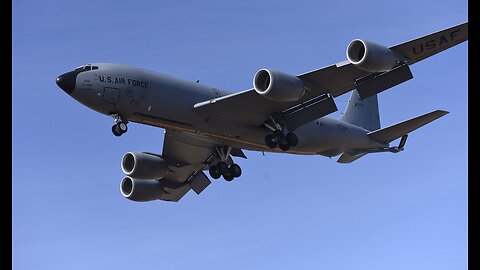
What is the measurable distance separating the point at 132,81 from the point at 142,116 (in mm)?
1627

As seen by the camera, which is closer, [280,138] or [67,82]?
[67,82]

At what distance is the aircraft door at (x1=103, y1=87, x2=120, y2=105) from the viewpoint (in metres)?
29.7

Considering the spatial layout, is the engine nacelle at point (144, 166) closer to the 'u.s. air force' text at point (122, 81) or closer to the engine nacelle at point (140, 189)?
the engine nacelle at point (140, 189)

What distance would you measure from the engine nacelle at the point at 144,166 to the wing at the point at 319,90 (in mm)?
6553

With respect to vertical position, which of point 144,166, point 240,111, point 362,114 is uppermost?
point 362,114

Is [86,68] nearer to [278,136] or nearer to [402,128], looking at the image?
[278,136]

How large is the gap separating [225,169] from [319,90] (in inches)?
294

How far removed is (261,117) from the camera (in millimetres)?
33438

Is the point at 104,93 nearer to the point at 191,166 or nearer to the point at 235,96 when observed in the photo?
the point at 235,96

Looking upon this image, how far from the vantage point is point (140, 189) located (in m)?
39.7

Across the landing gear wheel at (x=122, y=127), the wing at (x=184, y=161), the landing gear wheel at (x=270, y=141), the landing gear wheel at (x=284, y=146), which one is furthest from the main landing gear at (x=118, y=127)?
the landing gear wheel at (x=284, y=146)

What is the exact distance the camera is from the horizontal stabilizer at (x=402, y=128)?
33750mm

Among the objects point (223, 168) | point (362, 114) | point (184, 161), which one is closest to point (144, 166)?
point (184, 161)

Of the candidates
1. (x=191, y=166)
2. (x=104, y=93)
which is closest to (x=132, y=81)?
(x=104, y=93)
